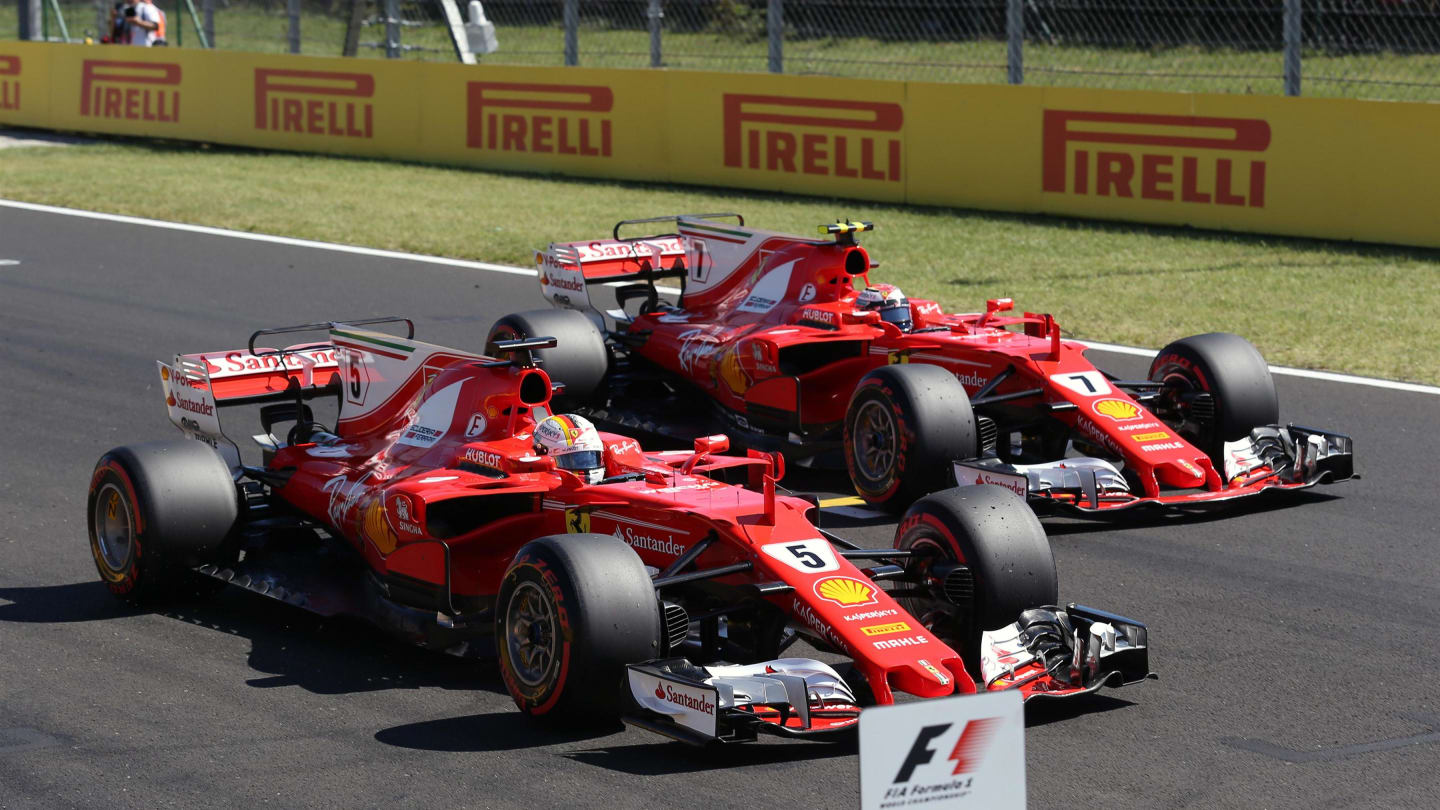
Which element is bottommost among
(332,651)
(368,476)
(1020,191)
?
(332,651)

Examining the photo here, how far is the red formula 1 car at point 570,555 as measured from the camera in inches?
247

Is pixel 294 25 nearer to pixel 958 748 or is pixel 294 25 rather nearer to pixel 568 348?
pixel 568 348

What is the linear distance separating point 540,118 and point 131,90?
268 inches

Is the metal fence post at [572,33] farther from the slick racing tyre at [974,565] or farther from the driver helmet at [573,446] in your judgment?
the slick racing tyre at [974,565]

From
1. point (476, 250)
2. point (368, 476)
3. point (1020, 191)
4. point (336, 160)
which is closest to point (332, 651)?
point (368, 476)

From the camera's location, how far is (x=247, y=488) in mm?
8523

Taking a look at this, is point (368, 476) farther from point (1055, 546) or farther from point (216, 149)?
point (216, 149)

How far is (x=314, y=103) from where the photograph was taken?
2428 centimetres

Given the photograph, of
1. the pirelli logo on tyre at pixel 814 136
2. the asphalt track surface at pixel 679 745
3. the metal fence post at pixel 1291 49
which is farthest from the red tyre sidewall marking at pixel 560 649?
the pirelli logo on tyre at pixel 814 136

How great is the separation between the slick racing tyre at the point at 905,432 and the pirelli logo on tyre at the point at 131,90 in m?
17.7

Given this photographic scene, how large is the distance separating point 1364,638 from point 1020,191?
38.2 ft

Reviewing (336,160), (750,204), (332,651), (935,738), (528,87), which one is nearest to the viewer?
(935,738)

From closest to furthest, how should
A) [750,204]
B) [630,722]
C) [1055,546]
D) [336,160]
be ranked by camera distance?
1. [630,722]
2. [1055,546]
3. [750,204]
4. [336,160]

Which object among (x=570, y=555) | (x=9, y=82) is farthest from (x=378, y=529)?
(x=9, y=82)
